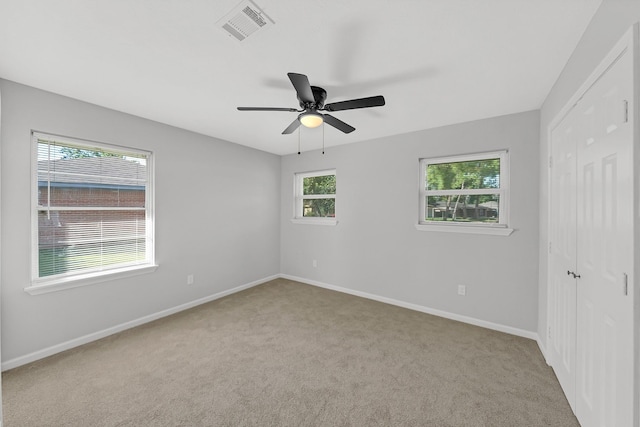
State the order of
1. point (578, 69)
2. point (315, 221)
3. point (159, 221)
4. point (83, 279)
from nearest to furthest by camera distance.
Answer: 1. point (578, 69)
2. point (83, 279)
3. point (159, 221)
4. point (315, 221)

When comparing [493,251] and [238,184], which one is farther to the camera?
[238,184]

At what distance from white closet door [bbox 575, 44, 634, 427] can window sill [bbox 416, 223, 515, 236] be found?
4.03 feet

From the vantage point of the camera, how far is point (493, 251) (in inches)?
110

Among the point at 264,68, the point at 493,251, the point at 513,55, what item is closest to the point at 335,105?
the point at 264,68

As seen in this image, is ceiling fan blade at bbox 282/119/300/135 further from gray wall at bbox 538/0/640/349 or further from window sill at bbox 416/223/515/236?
window sill at bbox 416/223/515/236

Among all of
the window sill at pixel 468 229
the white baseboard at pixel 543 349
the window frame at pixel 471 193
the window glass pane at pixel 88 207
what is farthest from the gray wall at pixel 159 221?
the white baseboard at pixel 543 349

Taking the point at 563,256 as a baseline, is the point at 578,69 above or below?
above

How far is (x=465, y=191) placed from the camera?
3.07m

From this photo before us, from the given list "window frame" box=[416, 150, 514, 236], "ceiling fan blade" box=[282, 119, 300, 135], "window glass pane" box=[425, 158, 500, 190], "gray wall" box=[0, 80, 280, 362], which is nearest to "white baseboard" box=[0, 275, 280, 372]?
"gray wall" box=[0, 80, 280, 362]

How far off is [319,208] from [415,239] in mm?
1805

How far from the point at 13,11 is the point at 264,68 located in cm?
137

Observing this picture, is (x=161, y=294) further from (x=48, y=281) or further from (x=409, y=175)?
(x=409, y=175)

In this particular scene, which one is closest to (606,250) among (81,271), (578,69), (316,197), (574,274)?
(574,274)

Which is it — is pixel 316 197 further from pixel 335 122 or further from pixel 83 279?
pixel 83 279
